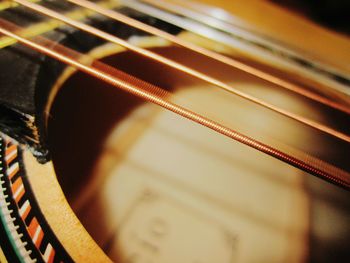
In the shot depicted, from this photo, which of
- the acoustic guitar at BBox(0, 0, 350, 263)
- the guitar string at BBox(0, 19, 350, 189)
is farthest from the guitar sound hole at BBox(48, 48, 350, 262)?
the guitar string at BBox(0, 19, 350, 189)

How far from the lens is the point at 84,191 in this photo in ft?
3.76

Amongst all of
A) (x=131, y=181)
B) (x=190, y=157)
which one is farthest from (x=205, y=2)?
(x=131, y=181)

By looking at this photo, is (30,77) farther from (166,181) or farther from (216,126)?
(166,181)

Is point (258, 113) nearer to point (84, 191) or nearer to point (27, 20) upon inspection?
point (84, 191)

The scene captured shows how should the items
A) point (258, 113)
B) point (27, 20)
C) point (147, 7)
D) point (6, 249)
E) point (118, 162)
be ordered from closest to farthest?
point (6, 249)
point (27, 20)
point (147, 7)
point (118, 162)
point (258, 113)

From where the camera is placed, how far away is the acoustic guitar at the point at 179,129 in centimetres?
85

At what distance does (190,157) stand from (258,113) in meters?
0.35

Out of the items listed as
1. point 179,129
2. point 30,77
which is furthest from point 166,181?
point 30,77

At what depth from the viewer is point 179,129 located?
1.36 metres

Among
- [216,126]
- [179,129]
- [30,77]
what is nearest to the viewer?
[216,126]

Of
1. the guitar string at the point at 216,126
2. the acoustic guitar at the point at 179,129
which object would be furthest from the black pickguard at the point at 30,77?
the guitar string at the point at 216,126

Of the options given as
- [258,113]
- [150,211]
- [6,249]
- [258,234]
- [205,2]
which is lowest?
[258,234]

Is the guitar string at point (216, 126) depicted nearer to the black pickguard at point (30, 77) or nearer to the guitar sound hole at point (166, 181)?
the black pickguard at point (30, 77)

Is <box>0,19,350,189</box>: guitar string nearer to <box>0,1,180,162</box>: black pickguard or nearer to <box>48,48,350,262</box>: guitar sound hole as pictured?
<box>0,1,180,162</box>: black pickguard
